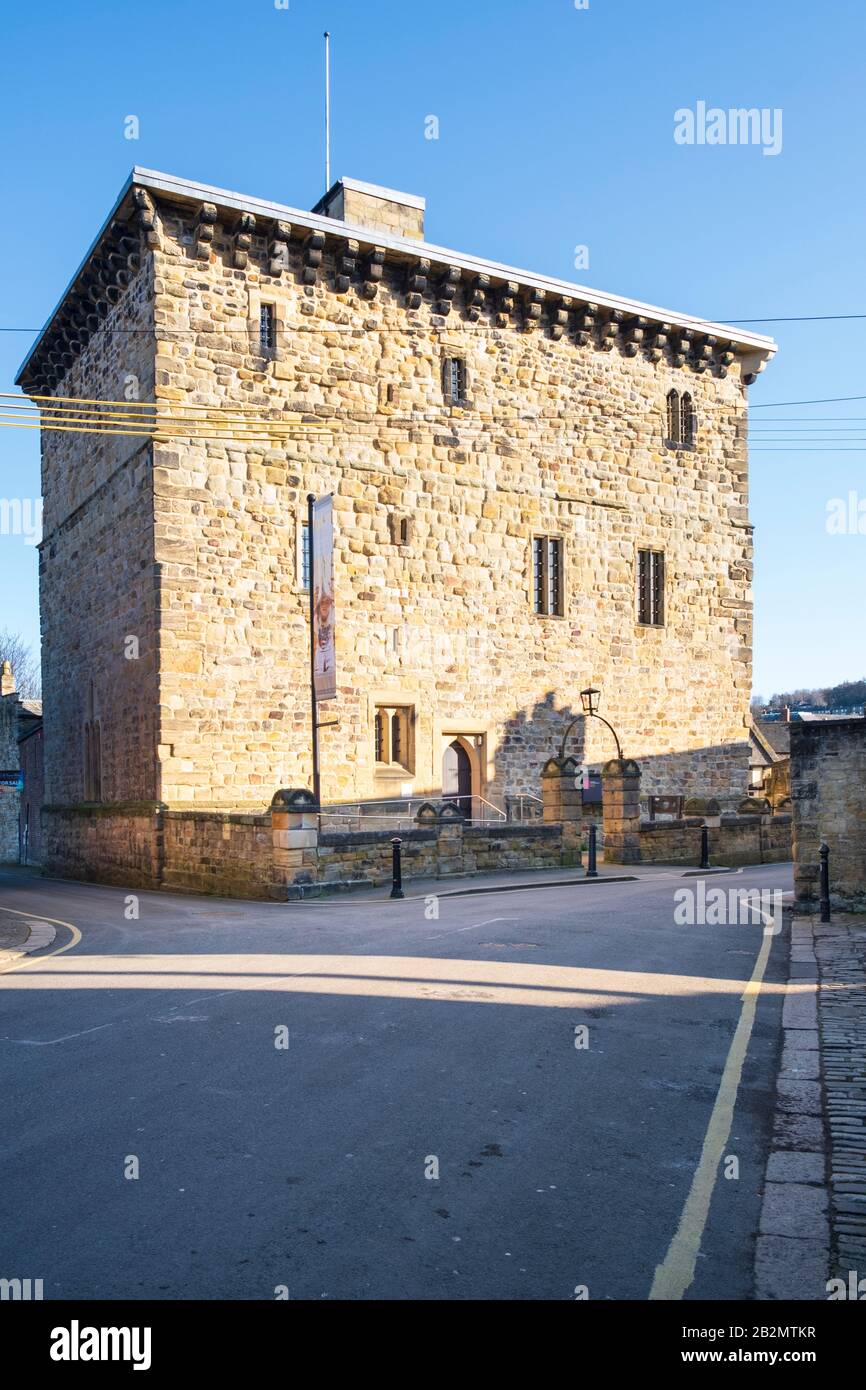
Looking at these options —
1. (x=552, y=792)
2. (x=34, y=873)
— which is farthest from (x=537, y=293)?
(x=34, y=873)

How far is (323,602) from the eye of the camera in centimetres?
1983

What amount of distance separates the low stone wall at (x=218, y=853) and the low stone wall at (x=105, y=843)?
21.3 inches

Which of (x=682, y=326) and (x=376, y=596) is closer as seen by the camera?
(x=376, y=596)

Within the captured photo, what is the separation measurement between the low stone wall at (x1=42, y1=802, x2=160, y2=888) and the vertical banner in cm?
407

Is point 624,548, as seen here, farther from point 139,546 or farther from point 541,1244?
point 541,1244

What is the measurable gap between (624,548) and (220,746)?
492 inches

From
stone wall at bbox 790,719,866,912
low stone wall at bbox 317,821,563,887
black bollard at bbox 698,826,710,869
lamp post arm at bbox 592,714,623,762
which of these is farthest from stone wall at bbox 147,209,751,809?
stone wall at bbox 790,719,866,912

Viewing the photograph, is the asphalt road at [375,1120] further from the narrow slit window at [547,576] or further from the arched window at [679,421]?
the arched window at [679,421]

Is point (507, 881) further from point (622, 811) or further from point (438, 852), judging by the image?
point (622, 811)

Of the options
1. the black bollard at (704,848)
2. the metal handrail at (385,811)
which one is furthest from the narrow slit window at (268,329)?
the black bollard at (704,848)

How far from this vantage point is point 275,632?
21984mm

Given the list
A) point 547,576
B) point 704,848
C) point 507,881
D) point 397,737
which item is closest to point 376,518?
point 397,737
